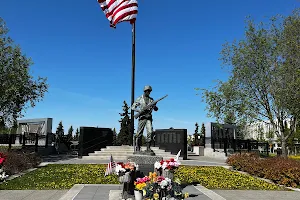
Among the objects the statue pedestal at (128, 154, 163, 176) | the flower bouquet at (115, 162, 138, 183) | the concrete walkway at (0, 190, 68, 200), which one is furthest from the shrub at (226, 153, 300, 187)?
the concrete walkway at (0, 190, 68, 200)

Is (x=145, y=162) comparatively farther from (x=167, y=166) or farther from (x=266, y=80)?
(x=266, y=80)

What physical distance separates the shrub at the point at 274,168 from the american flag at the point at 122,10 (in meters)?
10.7

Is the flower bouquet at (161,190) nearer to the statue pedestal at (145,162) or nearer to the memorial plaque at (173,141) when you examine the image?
the statue pedestal at (145,162)

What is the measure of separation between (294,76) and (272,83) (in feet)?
4.58

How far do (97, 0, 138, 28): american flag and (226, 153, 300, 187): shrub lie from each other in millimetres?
10659

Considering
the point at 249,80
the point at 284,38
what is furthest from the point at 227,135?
the point at 284,38

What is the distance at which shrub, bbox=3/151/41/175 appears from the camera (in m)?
11.7

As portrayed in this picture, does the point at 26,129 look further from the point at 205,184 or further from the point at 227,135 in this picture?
the point at 205,184

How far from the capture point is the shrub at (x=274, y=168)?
10.9 meters

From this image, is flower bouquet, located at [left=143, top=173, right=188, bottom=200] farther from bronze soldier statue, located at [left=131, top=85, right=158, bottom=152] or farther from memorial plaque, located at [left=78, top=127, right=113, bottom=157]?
memorial plaque, located at [left=78, top=127, right=113, bottom=157]

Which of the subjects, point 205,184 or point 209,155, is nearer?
point 205,184

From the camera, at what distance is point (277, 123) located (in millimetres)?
20828

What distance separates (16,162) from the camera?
12.5 meters

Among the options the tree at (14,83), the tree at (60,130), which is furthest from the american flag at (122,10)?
the tree at (60,130)
